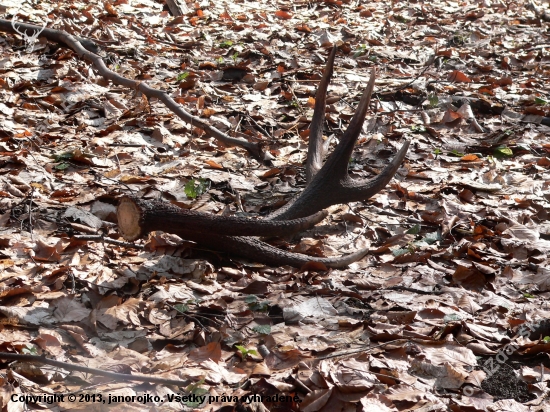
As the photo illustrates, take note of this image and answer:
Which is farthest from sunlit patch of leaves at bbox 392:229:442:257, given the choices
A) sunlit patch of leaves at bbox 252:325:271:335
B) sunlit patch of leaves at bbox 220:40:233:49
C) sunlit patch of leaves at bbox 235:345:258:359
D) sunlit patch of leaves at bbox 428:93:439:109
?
sunlit patch of leaves at bbox 220:40:233:49

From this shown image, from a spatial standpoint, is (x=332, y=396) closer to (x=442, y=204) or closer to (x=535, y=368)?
(x=535, y=368)

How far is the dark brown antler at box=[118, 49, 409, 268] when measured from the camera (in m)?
3.18

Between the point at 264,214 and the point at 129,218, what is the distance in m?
1.17

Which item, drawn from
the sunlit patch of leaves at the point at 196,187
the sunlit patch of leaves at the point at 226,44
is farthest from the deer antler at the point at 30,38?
the sunlit patch of leaves at the point at 196,187

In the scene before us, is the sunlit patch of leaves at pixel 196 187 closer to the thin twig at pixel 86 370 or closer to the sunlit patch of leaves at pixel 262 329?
the sunlit patch of leaves at pixel 262 329

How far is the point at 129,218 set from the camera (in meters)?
3.16

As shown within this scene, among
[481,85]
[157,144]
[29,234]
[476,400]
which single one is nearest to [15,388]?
[29,234]

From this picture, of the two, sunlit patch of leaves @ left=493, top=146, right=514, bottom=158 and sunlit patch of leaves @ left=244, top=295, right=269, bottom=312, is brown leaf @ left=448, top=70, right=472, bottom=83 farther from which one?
sunlit patch of leaves @ left=244, top=295, right=269, bottom=312

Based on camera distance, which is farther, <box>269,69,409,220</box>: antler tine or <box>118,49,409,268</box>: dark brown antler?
<box>269,69,409,220</box>: antler tine

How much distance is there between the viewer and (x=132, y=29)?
697cm

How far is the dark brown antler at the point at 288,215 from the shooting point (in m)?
3.18

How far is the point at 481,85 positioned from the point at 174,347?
185 inches

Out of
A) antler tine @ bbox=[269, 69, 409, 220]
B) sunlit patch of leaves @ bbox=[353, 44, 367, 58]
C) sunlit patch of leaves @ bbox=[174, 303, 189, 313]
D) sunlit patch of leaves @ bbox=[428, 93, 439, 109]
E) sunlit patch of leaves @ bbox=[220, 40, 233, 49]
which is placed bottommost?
sunlit patch of leaves @ bbox=[174, 303, 189, 313]

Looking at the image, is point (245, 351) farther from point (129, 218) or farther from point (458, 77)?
point (458, 77)
